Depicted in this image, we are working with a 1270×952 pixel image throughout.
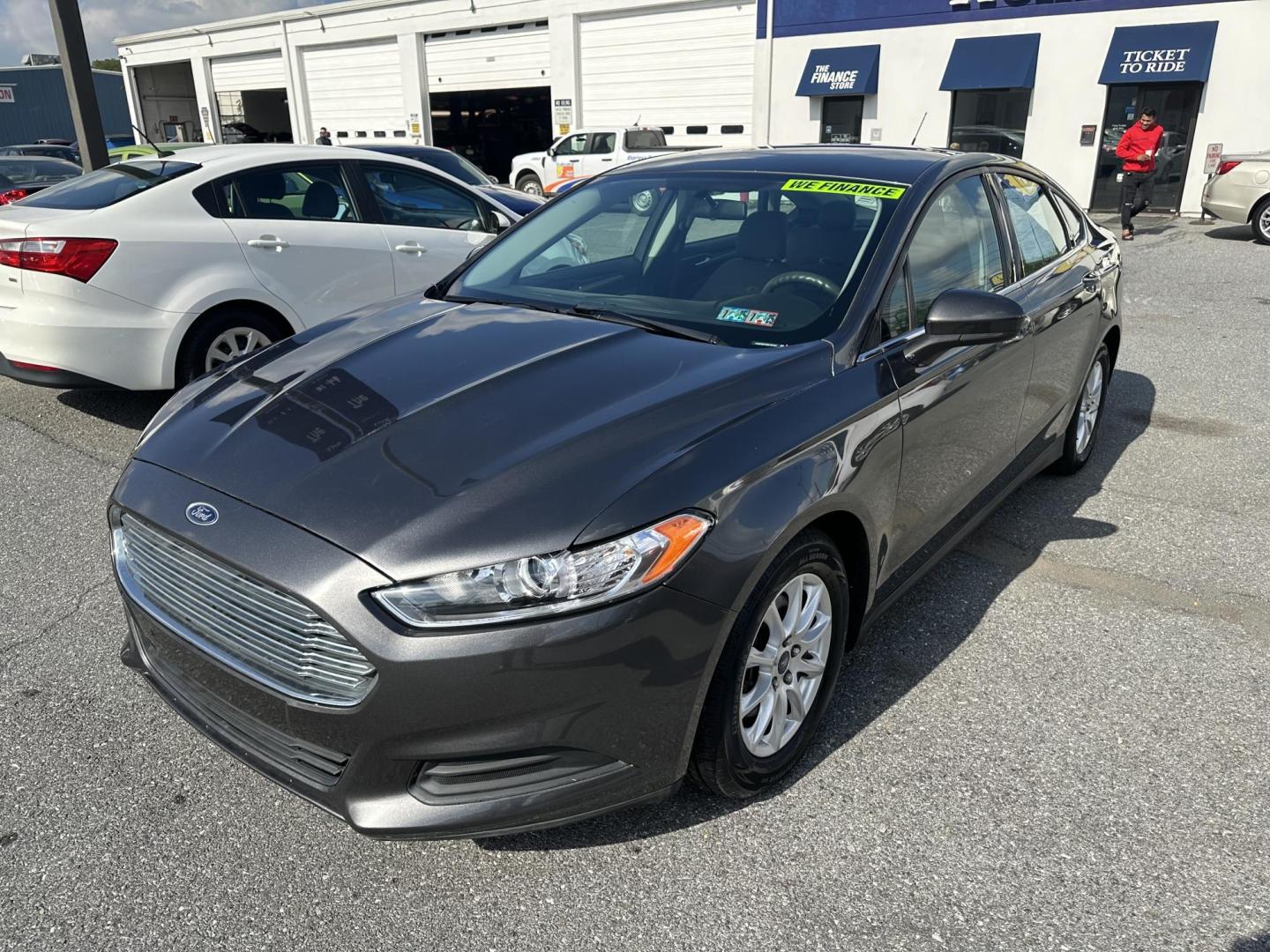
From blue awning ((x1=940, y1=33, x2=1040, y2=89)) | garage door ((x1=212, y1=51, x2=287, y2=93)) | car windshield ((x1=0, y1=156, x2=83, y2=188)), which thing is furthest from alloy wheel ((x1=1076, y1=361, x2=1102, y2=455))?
garage door ((x1=212, y1=51, x2=287, y2=93))

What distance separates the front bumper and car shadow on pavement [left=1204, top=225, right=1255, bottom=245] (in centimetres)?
1614

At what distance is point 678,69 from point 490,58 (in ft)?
24.5

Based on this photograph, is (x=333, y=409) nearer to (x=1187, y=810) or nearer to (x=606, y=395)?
(x=606, y=395)

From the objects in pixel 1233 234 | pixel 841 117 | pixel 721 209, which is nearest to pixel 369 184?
pixel 721 209

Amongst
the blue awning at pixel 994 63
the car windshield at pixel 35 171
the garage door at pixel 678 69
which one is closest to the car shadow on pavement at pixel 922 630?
the car windshield at pixel 35 171

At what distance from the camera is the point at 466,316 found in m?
3.31

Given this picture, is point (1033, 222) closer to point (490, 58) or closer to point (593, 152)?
point (593, 152)

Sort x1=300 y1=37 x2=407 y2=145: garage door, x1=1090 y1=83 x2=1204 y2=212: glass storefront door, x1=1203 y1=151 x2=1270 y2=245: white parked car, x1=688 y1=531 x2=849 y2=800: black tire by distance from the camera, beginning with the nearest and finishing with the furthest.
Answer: x1=688 y1=531 x2=849 y2=800: black tire
x1=1203 y1=151 x2=1270 y2=245: white parked car
x1=1090 y1=83 x2=1204 y2=212: glass storefront door
x1=300 y1=37 x2=407 y2=145: garage door

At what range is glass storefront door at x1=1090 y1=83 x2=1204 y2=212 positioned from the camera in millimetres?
18312

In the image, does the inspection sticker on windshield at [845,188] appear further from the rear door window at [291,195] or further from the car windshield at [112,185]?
the car windshield at [112,185]

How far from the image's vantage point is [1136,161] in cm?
1492

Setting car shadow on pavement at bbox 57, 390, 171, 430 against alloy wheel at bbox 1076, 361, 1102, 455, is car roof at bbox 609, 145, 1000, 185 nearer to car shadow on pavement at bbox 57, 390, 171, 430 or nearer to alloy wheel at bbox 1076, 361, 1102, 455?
alloy wheel at bbox 1076, 361, 1102, 455

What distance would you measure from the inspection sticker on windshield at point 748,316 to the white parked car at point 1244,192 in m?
14.6

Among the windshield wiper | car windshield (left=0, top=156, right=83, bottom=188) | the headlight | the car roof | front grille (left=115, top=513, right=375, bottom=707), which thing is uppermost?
the car roof
